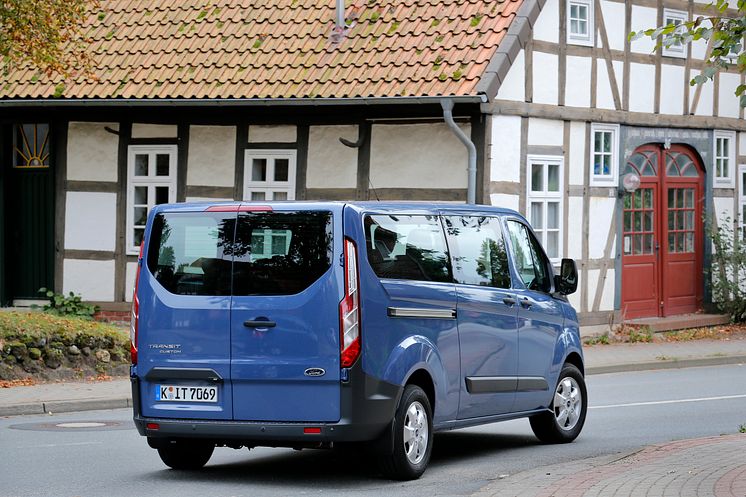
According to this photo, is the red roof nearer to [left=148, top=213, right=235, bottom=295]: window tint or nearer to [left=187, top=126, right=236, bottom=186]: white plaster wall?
[left=187, top=126, right=236, bottom=186]: white plaster wall

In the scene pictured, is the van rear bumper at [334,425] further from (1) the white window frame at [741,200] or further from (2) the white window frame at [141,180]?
(1) the white window frame at [741,200]

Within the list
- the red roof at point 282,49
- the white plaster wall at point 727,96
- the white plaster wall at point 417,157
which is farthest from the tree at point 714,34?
the white plaster wall at point 727,96

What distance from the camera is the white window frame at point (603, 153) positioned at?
23312mm

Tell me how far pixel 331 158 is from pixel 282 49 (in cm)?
184

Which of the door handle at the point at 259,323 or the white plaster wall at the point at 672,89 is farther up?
the white plaster wall at the point at 672,89

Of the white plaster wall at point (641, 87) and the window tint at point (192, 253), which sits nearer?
the window tint at point (192, 253)

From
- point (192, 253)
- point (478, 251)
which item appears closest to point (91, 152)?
point (478, 251)

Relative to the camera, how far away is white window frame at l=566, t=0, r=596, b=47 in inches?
886

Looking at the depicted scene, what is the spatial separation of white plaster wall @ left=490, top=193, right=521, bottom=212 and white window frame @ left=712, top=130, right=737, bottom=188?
6.05 m

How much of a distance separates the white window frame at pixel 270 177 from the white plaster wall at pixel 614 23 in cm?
544

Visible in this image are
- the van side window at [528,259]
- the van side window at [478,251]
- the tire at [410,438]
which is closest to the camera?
the tire at [410,438]

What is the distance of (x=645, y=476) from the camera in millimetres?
9430

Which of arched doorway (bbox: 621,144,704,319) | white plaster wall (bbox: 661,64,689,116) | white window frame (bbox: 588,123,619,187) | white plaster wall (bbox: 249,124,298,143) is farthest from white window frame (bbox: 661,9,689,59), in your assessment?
white plaster wall (bbox: 249,124,298,143)

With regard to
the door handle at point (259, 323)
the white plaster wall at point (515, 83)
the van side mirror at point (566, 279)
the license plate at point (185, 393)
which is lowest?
the license plate at point (185, 393)
